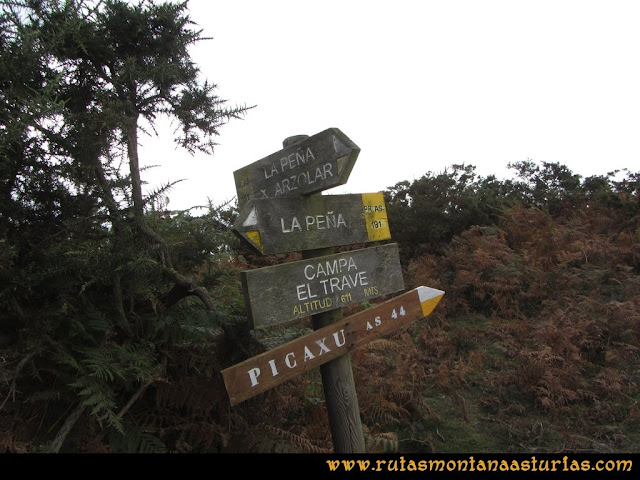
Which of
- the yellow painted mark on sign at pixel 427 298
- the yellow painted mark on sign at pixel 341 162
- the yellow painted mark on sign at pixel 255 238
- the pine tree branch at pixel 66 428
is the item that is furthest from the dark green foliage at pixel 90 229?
the yellow painted mark on sign at pixel 427 298

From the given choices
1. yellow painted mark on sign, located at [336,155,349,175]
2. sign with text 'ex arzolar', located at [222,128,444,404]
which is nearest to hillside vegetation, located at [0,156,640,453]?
sign with text 'ex arzolar', located at [222,128,444,404]

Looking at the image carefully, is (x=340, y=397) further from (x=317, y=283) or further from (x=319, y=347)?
(x=317, y=283)

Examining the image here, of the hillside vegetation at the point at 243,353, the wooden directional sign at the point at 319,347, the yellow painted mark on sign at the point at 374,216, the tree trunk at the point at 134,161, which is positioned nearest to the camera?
the wooden directional sign at the point at 319,347

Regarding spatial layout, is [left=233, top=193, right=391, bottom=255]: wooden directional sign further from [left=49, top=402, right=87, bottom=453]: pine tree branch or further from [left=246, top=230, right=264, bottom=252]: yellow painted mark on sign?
[left=49, top=402, right=87, bottom=453]: pine tree branch

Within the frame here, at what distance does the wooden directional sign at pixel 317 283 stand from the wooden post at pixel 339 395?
17cm

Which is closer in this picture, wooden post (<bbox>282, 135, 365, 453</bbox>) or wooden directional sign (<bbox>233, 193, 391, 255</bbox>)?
wooden directional sign (<bbox>233, 193, 391, 255</bbox>)

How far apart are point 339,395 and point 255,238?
4.40ft

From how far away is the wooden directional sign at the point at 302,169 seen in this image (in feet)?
9.56

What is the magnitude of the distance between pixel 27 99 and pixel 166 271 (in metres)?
1.41

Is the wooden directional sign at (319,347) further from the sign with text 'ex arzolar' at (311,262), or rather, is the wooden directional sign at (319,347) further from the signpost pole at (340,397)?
the signpost pole at (340,397)

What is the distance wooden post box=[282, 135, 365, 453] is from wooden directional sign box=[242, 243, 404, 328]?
0.17 meters

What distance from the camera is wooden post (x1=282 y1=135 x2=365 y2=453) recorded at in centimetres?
319

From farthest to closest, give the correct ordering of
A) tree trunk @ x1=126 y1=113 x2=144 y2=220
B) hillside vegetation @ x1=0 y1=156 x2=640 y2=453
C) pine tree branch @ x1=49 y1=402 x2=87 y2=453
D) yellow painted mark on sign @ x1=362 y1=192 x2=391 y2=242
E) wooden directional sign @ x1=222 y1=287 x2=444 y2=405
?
yellow painted mark on sign @ x1=362 y1=192 x2=391 y2=242, tree trunk @ x1=126 y1=113 x2=144 y2=220, hillside vegetation @ x1=0 y1=156 x2=640 y2=453, pine tree branch @ x1=49 y1=402 x2=87 y2=453, wooden directional sign @ x1=222 y1=287 x2=444 y2=405
